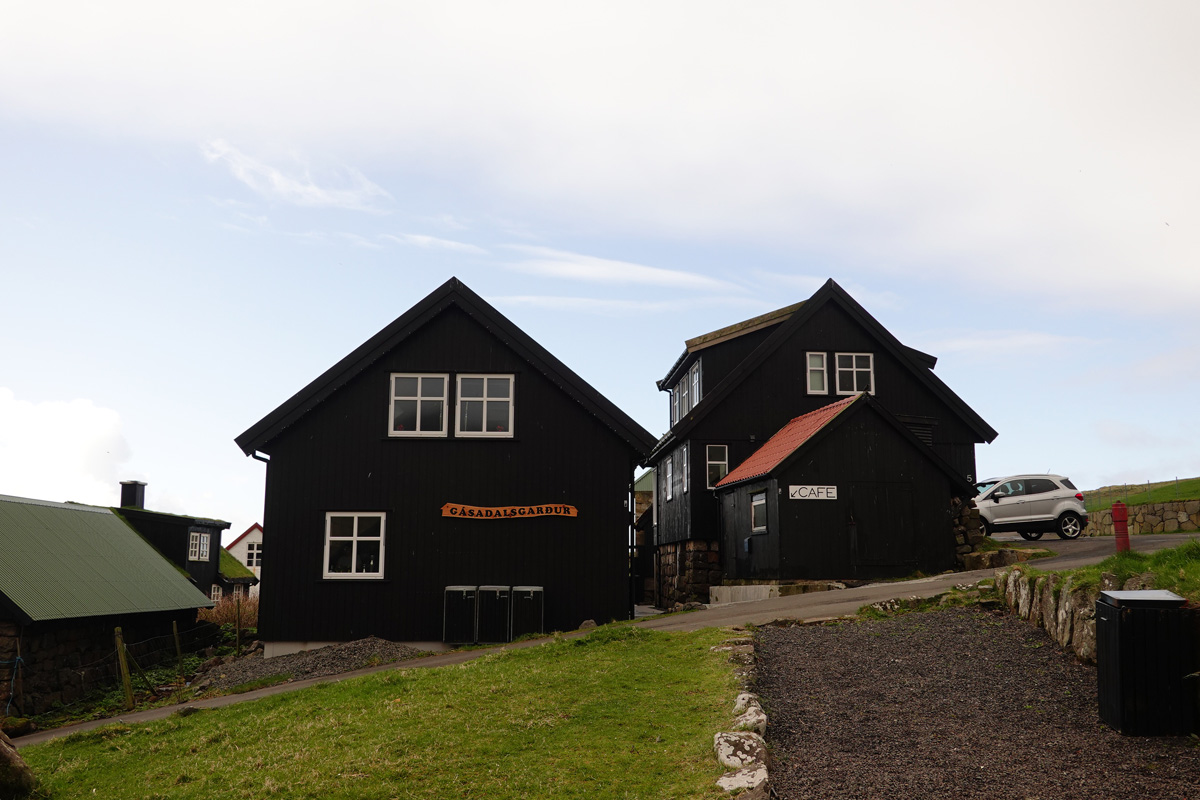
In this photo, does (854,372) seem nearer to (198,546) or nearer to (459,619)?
(459,619)

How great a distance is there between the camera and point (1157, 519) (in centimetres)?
3569

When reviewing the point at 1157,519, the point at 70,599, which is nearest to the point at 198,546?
the point at 70,599

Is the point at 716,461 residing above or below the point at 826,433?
below

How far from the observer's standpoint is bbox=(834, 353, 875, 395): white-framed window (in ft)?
98.5

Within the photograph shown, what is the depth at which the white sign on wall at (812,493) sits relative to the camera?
23688 millimetres

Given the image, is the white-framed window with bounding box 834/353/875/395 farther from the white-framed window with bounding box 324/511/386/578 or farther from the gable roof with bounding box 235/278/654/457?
the white-framed window with bounding box 324/511/386/578

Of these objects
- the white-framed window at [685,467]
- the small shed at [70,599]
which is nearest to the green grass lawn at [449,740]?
the small shed at [70,599]

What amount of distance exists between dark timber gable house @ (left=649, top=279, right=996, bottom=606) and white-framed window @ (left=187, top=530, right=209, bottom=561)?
20957mm

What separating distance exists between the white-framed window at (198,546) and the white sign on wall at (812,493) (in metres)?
28.0

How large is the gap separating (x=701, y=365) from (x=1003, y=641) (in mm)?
20899

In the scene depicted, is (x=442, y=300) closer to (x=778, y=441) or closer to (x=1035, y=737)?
(x=778, y=441)

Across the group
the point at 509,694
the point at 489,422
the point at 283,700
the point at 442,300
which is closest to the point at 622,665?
the point at 509,694

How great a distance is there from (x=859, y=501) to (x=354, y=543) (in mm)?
12343

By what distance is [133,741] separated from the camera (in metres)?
11.4
